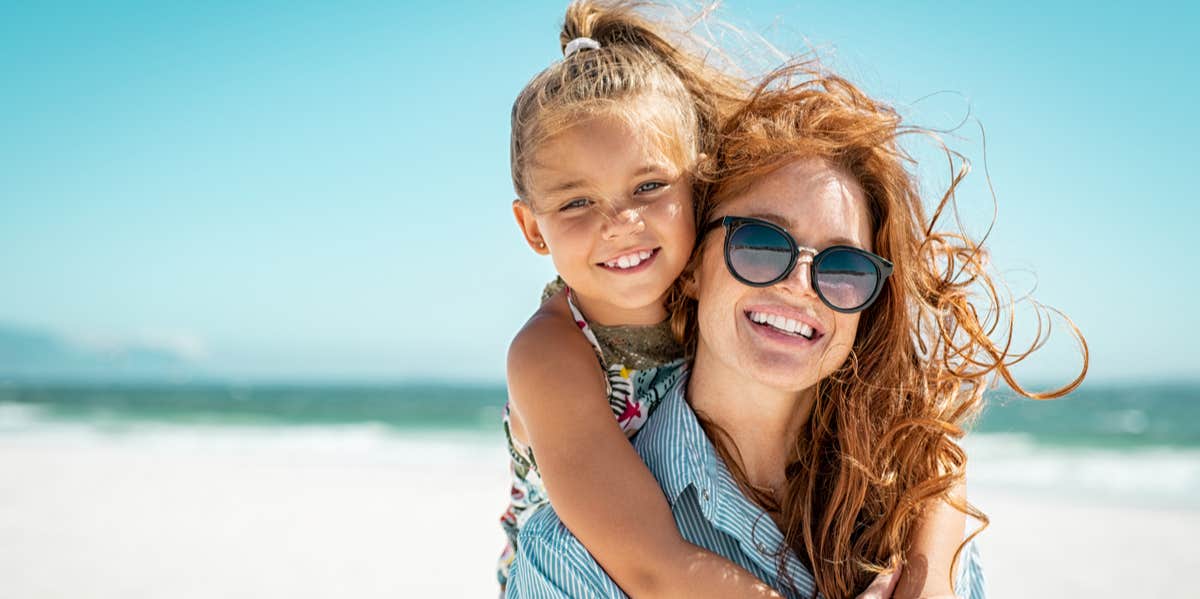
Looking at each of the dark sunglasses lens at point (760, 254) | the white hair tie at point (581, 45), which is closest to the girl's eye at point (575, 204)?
the white hair tie at point (581, 45)

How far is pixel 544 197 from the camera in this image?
2961mm

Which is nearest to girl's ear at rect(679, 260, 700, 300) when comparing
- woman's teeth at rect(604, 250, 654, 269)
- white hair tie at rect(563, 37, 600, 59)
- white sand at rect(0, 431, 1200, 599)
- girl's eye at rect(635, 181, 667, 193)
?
woman's teeth at rect(604, 250, 654, 269)

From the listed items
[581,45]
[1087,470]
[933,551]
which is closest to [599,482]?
[933,551]

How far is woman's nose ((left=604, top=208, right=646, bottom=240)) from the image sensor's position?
274cm

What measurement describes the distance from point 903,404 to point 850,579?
0.54 meters

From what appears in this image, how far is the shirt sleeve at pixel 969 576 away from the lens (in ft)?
8.62

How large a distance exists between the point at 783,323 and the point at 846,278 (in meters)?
0.21

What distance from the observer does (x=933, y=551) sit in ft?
8.20

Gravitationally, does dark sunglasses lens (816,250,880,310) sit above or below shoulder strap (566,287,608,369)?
above

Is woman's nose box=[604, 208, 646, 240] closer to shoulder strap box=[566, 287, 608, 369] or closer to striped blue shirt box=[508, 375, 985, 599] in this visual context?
shoulder strap box=[566, 287, 608, 369]

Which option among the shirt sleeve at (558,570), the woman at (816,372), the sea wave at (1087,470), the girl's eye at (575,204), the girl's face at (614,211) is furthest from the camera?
the sea wave at (1087,470)

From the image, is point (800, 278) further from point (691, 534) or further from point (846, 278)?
point (691, 534)

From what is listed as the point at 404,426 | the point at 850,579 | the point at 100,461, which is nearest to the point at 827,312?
the point at 850,579

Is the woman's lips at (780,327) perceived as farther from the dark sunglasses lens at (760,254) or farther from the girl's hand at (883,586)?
the girl's hand at (883,586)
